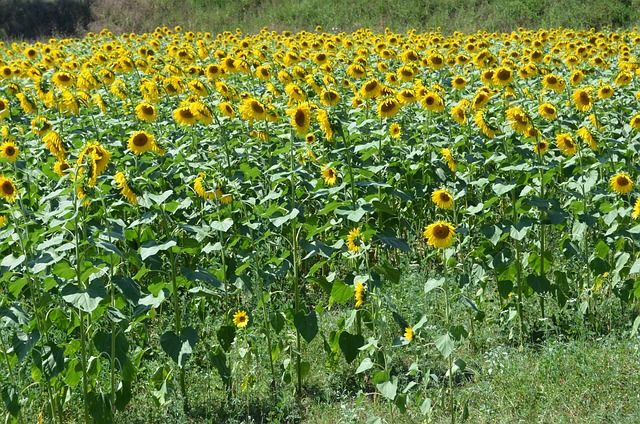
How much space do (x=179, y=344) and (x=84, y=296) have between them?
1.98 ft

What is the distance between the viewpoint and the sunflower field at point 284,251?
353 centimetres

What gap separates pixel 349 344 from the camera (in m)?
3.93

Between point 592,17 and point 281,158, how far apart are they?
16.4 m

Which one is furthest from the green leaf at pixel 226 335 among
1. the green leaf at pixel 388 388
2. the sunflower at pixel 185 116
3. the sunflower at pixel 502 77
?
the sunflower at pixel 502 77

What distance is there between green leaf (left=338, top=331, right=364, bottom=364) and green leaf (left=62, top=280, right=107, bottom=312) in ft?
4.14

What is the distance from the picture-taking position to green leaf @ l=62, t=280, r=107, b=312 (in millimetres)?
3080

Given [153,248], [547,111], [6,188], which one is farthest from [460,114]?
[6,188]

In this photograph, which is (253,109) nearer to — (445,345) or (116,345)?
(116,345)

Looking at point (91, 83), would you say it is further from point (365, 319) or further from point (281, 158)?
point (365, 319)

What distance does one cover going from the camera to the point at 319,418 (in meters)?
3.87

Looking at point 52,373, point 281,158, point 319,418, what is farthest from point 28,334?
point 281,158

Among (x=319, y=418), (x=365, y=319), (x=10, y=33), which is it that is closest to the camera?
(x=319, y=418)

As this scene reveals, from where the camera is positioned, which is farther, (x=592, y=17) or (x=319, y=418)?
(x=592, y=17)

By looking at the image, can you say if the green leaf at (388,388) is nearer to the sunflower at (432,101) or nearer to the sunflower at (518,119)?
the sunflower at (518,119)
